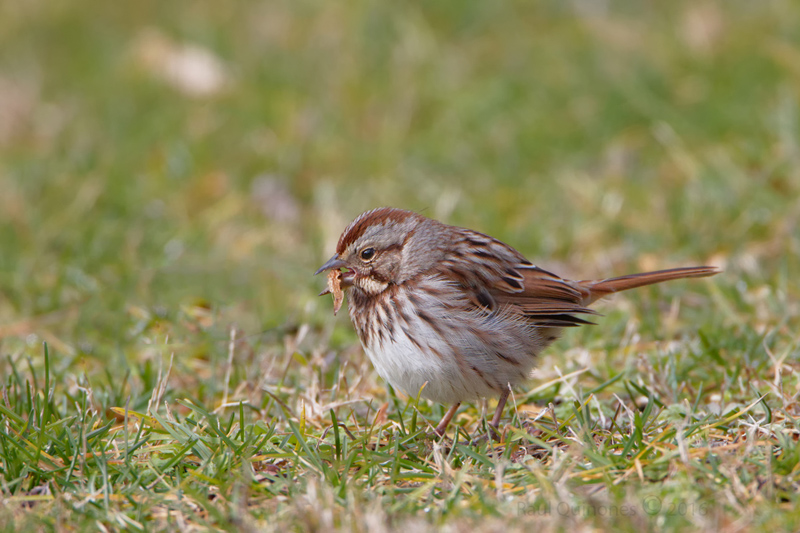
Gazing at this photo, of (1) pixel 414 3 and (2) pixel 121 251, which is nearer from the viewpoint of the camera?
(2) pixel 121 251

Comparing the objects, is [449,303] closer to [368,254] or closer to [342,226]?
[368,254]

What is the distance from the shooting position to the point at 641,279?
4781 mm

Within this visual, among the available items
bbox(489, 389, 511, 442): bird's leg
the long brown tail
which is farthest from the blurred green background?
bbox(489, 389, 511, 442): bird's leg

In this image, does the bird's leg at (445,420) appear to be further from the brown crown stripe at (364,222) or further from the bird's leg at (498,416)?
the brown crown stripe at (364,222)

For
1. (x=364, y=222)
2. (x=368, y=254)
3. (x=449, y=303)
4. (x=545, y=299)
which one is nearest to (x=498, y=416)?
(x=449, y=303)

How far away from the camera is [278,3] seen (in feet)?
37.2

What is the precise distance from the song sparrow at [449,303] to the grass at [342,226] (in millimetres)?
242

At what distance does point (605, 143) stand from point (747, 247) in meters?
2.34

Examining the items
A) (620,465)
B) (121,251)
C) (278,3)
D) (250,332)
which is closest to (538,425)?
(620,465)

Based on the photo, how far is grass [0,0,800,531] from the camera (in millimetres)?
3400

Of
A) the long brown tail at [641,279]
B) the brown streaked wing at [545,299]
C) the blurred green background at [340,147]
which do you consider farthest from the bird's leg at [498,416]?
the blurred green background at [340,147]

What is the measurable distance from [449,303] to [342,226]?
2.82 metres

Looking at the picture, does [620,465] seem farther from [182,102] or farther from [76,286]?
[182,102]

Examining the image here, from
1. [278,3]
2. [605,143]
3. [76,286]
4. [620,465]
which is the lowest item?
[76,286]
